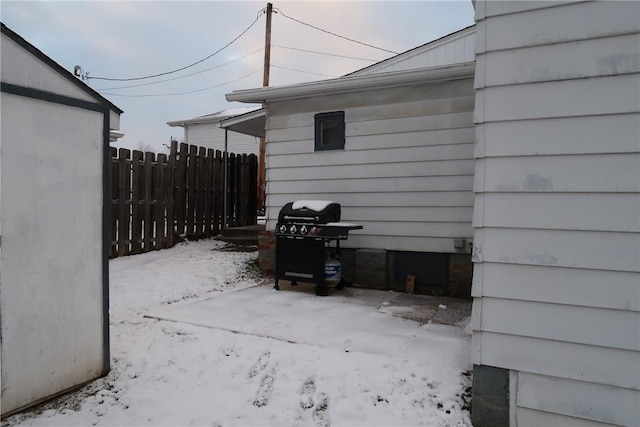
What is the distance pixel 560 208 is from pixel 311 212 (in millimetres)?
3436

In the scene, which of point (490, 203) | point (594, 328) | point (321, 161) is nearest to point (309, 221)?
point (321, 161)

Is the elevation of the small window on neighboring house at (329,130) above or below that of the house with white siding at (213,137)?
below

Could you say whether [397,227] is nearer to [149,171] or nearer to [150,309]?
[150,309]

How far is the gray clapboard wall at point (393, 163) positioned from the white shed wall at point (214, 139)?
13.9 m

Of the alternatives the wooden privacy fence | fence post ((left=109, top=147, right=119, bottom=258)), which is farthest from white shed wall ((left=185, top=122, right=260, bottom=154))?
fence post ((left=109, top=147, right=119, bottom=258))

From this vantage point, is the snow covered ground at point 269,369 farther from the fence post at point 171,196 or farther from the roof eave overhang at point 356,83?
the fence post at point 171,196

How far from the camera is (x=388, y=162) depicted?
5855 mm

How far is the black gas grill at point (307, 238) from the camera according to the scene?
17.4 feet

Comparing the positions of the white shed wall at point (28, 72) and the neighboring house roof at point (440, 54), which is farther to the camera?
the neighboring house roof at point (440, 54)

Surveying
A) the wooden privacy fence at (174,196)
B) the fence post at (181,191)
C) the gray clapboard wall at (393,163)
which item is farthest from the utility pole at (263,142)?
the gray clapboard wall at (393,163)

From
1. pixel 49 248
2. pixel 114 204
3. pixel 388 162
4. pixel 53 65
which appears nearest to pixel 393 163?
pixel 388 162

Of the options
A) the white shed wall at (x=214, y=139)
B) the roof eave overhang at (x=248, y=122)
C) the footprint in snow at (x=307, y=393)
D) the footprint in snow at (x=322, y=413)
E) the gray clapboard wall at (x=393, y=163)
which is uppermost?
the white shed wall at (x=214, y=139)

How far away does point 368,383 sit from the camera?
288 cm

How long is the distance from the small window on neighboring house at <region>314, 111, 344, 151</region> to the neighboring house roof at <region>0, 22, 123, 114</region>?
11.7 ft
